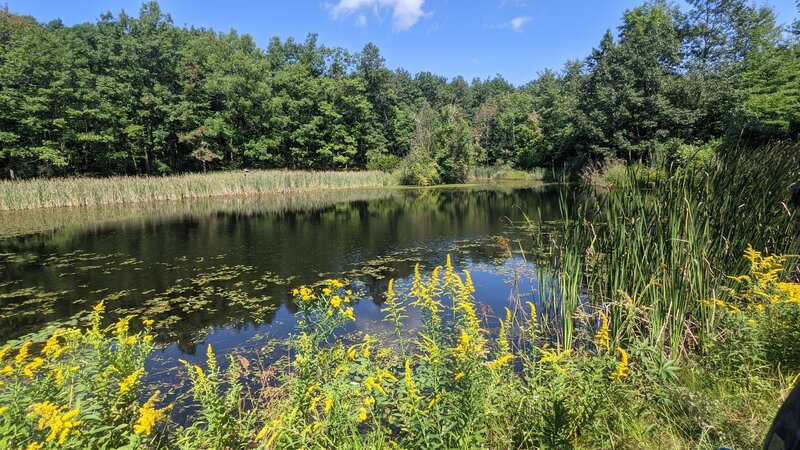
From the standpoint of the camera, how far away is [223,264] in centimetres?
923

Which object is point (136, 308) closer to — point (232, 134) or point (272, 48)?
point (232, 134)

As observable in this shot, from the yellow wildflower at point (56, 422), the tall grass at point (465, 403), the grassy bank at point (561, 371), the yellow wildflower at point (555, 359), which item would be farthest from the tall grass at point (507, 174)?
the yellow wildflower at point (56, 422)

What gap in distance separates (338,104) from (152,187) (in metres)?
23.9

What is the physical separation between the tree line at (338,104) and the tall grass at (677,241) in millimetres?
15859

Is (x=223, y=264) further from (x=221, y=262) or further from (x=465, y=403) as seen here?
(x=465, y=403)

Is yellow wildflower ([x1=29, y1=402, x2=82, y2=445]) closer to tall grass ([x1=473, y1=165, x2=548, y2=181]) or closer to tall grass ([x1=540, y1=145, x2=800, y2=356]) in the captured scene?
tall grass ([x1=540, y1=145, x2=800, y2=356])

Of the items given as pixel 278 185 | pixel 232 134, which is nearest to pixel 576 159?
pixel 278 185

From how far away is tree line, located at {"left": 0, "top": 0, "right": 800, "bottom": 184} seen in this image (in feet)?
79.2

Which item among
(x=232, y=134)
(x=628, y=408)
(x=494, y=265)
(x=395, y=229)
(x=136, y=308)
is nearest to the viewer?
(x=628, y=408)

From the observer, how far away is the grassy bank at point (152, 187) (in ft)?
64.7

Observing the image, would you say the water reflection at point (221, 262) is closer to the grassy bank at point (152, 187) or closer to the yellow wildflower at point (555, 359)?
the yellow wildflower at point (555, 359)

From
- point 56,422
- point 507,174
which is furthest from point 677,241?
point 507,174

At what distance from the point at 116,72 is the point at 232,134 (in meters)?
9.69

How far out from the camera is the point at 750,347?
9.38ft
